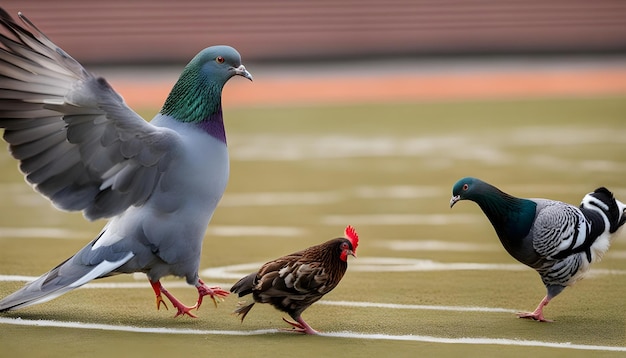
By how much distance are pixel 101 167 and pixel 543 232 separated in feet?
7.94

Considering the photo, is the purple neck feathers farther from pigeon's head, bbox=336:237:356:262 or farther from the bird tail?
pigeon's head, bbox=336:237:356:262

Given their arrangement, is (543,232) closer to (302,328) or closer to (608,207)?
(608,207)

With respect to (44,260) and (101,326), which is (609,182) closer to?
(44,260)

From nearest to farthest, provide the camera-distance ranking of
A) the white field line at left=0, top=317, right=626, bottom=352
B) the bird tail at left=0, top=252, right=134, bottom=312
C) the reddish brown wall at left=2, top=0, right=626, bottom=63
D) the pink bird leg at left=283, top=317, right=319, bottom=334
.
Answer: the white field line at left=0, top=317, right=626, bottom=352 → the bird tail at left=0, top=252, right=134, bottom=312 → the pink bird leg at left=283, top=317, right=319, bottom=334 → the reddish brown wall at left=2, top=0, right=626, bottom=63

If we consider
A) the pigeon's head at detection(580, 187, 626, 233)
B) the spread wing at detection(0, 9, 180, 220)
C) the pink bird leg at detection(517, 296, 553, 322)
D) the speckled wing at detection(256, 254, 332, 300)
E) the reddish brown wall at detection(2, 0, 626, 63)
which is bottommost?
the pink bird leg at detection(517, 296, 553, 322)

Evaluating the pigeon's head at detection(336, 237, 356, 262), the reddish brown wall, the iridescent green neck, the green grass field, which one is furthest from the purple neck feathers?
the reddish brown wall

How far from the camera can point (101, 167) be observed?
5.90 metres

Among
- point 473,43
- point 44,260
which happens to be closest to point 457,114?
point 473,43

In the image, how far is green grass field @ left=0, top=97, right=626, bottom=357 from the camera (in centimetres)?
582

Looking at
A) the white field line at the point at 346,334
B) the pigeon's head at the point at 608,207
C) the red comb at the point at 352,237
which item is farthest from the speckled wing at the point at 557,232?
the red comb at the point at 352,237

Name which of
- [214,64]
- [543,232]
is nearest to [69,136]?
[214,64]

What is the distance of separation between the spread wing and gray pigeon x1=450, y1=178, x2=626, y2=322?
1.74m

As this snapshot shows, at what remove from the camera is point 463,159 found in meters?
13.1

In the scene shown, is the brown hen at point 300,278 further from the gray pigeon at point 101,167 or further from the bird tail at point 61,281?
the bird tail at point 61,281
